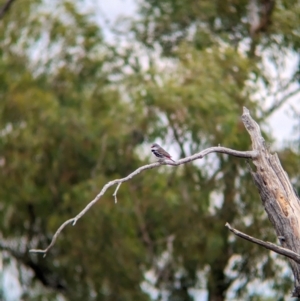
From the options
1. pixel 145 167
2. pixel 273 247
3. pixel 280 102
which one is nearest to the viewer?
pixel 273 247

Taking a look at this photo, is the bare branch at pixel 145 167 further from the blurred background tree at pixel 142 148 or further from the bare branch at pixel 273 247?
the blurred background tree at pixel 142 148

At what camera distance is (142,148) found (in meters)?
21.6

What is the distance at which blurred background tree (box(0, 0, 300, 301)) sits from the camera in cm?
1998

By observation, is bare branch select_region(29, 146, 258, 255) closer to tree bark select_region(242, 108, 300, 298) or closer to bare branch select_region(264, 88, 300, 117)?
tree bark select_region(242, 108, 300, 298)

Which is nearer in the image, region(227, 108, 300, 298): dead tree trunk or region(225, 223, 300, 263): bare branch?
region(225, 223, 300, 263): bare branch

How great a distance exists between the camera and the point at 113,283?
21.5 m

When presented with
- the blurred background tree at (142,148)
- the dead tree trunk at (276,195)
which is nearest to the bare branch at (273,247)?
the dead tree trunk at (276,195)

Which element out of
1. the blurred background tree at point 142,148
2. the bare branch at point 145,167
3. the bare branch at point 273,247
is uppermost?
the bare branch at point 145,167

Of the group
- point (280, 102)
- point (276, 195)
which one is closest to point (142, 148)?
point (280, 102)

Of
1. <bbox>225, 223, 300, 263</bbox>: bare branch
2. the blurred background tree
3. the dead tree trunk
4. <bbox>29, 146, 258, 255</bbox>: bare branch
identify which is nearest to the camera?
<bbox>225, 223, 300, 263</bbox>: bare branch

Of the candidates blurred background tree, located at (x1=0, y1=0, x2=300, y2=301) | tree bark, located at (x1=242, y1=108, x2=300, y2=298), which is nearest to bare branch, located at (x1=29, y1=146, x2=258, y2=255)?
tree bark, located at (x1=242, y1=108, x2=300, y2=298)

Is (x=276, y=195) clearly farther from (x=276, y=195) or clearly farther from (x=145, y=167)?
(x=145, y=167)

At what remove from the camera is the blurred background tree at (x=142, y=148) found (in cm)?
1998

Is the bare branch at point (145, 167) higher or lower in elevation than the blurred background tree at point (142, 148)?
higher
